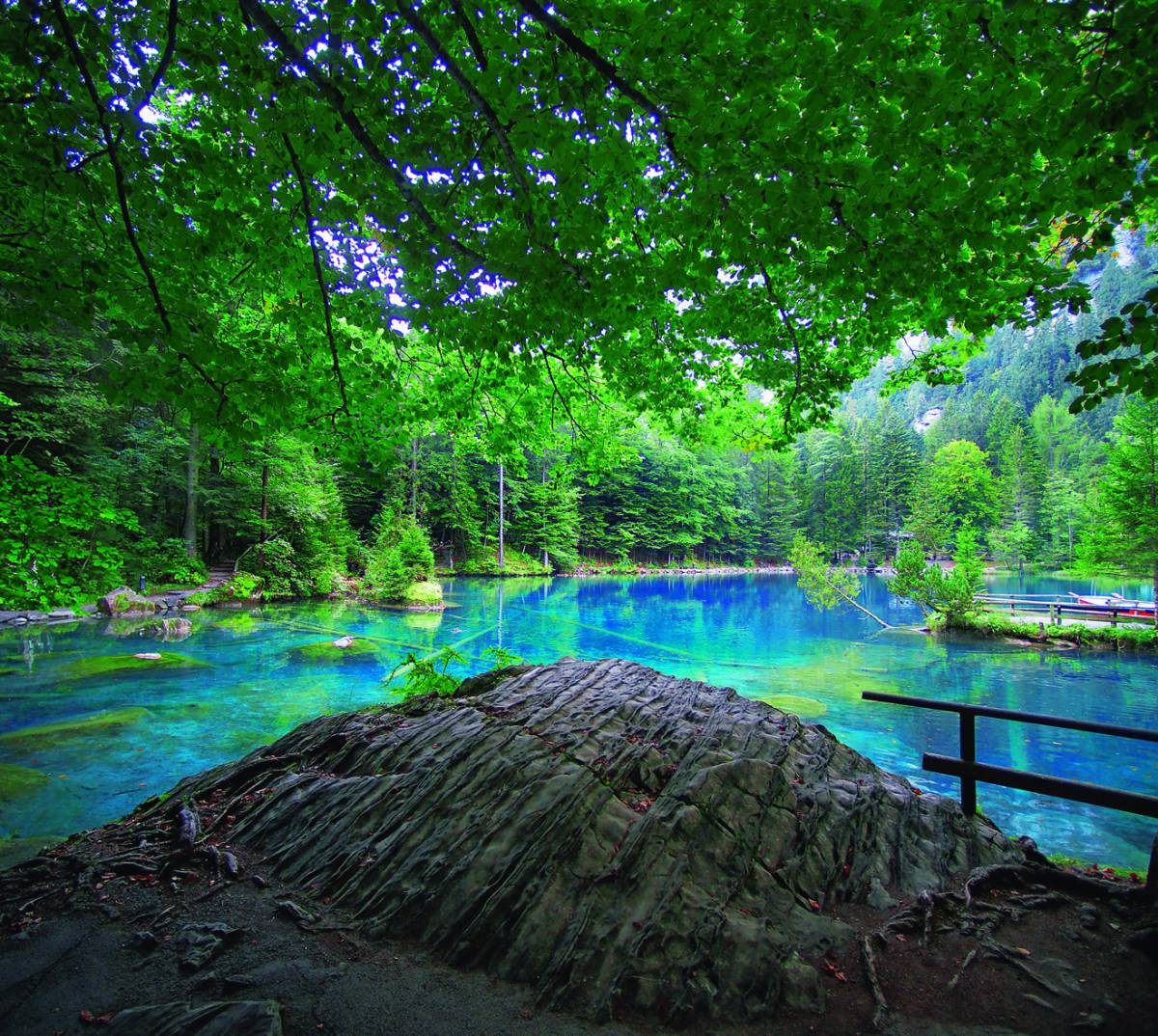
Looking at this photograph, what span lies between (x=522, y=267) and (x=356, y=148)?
183cm

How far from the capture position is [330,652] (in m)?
16.0

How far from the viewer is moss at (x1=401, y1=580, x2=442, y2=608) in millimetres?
26188

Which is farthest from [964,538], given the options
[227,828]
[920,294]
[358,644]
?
[227,828]

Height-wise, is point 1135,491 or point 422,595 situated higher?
point 1135,491

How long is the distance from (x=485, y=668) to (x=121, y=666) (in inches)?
368

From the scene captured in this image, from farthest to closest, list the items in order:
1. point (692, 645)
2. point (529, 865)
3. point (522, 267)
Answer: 1. point (692, 645)
2. point (522, 267)
3. point (529, 865)

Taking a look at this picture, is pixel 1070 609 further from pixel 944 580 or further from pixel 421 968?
pixel 421 968

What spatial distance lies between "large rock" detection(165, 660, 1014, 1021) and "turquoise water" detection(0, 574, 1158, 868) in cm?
409

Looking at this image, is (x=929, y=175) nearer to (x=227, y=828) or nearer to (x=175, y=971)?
(x=175, y=971)

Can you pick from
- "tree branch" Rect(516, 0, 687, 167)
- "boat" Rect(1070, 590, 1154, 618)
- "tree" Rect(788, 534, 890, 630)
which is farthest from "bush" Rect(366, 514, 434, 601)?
"boat" Rect(1070, 590, 1154, 618)

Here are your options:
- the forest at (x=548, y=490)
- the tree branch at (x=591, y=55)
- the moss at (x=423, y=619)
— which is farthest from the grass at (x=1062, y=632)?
the tree branch at (x=591, y=55)

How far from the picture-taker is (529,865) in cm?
358

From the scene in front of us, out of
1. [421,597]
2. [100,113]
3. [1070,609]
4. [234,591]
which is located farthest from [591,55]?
[1070,609]

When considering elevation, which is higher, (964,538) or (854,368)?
(854,368)
